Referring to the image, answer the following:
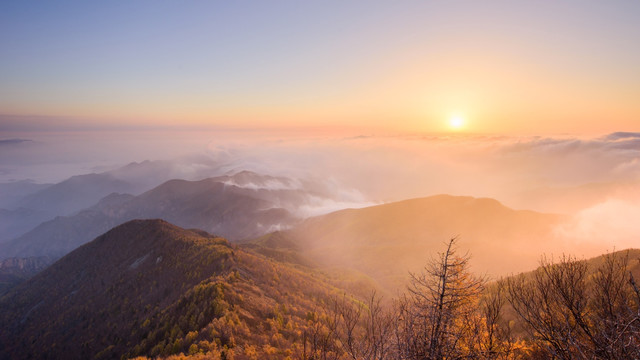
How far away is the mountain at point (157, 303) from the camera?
41.6 m

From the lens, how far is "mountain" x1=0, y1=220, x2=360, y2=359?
41594 millimetres

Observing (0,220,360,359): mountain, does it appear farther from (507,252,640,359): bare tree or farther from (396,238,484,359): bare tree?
(507,252,640,359): bare tree

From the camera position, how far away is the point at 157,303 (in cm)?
6756

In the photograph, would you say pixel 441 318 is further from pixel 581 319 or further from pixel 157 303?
pixel 157 303

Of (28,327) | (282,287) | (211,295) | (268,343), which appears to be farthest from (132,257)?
(268,343)

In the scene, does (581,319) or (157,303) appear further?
(157,303)

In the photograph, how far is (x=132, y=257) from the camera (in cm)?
10650

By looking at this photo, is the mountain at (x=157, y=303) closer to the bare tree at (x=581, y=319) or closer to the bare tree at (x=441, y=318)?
the bare tree at (x=441, y=318)

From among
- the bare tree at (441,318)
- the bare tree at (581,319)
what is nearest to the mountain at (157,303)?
the bare tree at (441,318)

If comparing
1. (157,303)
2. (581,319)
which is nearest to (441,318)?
(581,319)

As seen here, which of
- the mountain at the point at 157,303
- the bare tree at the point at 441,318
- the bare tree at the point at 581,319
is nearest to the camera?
the bare tree at the point at 581,319

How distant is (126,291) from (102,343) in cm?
2301

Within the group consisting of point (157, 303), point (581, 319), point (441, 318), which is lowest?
point (157, 303)

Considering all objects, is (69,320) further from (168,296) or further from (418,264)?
(418,264)
